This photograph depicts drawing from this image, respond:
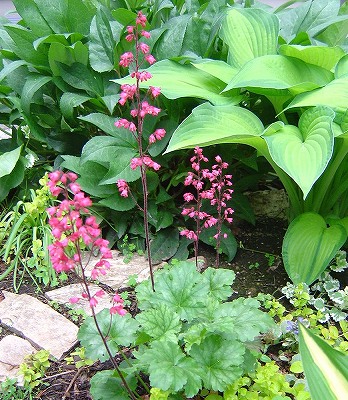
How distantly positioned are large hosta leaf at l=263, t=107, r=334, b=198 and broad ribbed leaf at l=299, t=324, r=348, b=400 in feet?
2.31

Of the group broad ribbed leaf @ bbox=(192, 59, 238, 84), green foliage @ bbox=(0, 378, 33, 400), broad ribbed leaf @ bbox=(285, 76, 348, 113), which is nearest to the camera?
green foliage @ bbox=(0, 378, 33, 400)

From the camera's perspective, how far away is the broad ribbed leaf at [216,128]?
6.57 feet

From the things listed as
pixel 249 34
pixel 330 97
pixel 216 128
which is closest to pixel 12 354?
pixel 216 128

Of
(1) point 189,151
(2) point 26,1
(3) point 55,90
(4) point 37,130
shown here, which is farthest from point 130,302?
(2) point 26,1

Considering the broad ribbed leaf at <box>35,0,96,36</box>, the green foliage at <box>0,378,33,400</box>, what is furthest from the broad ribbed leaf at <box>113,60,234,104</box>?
the green foliage at <box>0,378,33,400</box>

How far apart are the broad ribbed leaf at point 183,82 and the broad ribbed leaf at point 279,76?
6.9 inches

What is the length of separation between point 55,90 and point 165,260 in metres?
1.20

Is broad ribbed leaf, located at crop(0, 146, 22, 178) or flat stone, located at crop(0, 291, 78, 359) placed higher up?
broad ribbed leaf, located at crop(0, 146, 22, 178)

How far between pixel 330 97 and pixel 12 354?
5.34ft

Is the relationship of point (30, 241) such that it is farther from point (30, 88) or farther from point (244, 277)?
point (244, 277)

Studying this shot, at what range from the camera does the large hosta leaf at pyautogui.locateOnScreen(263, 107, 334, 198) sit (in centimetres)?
184

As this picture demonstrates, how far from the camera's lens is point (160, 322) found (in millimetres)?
1606

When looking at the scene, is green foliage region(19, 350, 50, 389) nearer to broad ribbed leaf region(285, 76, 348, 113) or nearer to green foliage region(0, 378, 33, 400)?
green foliage region(0, 378, 33, 400)

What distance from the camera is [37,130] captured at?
9.32 feet
